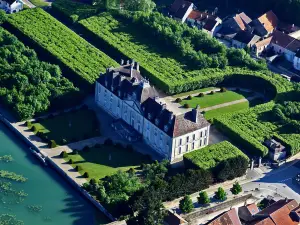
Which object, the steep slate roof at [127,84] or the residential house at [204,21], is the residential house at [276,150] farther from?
the residential house at [204,21]

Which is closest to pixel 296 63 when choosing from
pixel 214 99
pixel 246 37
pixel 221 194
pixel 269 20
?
pixel 246 37

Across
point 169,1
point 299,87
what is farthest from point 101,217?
point 169,1

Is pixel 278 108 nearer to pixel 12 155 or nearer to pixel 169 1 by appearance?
pixel 12 155

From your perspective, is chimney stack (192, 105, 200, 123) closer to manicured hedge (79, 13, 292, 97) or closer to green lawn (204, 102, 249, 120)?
green lawn (204, 102, 249, 120)

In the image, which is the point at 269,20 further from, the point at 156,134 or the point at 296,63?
the point at 156,134

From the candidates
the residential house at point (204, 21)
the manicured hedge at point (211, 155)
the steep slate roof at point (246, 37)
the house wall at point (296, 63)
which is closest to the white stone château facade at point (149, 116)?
the manicured hedge at point (211, 155)
